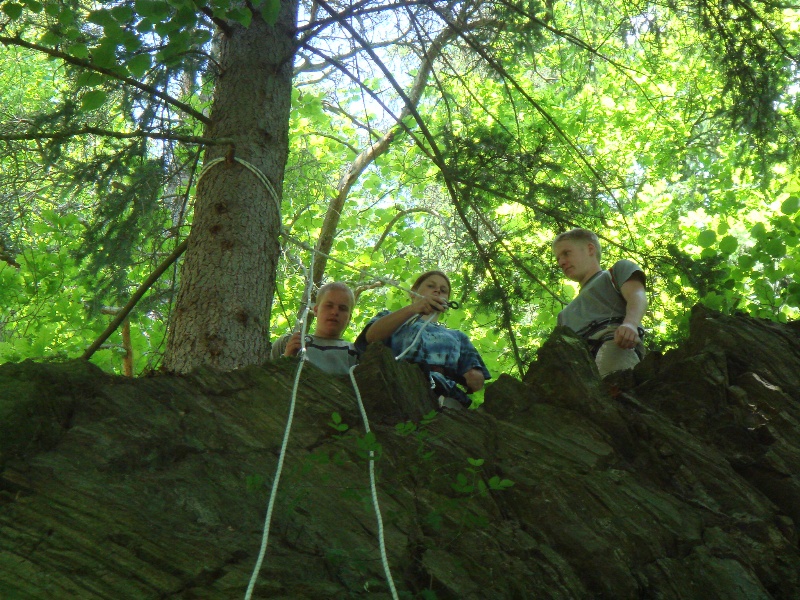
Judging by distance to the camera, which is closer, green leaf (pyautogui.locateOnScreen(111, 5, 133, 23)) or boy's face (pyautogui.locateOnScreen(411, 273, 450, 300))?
green leaf (pyautogui.locateOnScreen(111, 5, 133, 23))

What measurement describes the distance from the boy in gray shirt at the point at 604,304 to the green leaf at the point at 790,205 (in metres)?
1.51

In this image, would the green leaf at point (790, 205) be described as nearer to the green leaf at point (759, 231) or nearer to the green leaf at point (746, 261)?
the green leaf at point (759, 231)

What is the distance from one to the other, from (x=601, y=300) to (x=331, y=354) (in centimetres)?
159

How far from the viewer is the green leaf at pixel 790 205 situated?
493 cm

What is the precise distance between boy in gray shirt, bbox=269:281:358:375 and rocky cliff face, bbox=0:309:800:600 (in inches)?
21.1

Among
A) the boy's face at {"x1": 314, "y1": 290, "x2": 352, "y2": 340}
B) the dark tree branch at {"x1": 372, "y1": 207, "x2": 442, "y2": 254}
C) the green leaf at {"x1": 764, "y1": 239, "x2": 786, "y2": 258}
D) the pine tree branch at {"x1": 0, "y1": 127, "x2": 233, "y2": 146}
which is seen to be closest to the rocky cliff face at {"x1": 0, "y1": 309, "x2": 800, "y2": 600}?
the boy's face at {"x1": 314, "y1": 290, "x2": 352, "y2": 340}

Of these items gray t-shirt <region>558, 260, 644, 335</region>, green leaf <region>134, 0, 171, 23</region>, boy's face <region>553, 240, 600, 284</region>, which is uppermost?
green leaf <region>134, 0, 171, 23</region>

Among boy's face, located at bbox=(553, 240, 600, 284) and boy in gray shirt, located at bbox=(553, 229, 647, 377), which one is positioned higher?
boy's face, located at bbox=(553, 240, 600, 284)

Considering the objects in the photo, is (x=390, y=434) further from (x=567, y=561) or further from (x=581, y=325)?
(x=581, y=325)

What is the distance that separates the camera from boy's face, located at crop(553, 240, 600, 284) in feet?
14.4

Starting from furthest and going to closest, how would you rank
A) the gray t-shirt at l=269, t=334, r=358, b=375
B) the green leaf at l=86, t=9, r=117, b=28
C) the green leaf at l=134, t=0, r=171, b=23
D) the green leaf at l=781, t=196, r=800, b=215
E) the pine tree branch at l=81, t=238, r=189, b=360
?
the green leaf at l=781, t=196, r=800, b=215, the pine tree branch at l=81, t=238, r=189, b=360, the gray t-shirt at l=269, t=334, r=358, b=375, the green leaf at l=86, t=9, r=117, b=28, the green leaf at l=134, t=0, r=171, b=23

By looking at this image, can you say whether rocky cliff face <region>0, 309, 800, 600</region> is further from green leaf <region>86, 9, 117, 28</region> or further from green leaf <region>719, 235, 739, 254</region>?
green leaf <region>86, 9, 117, 28</region>

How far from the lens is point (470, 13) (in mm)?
5492

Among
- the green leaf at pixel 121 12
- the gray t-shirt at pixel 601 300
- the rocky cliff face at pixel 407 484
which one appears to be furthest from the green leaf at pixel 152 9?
the gray t-shirt at pixel 601 300
